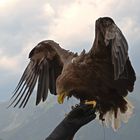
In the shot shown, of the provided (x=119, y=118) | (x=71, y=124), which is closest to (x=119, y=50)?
(x=119, y=118)

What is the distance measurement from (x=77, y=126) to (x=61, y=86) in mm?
3583

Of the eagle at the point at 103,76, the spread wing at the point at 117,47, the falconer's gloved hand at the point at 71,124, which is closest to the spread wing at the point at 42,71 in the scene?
the eagle at the point at 103,76

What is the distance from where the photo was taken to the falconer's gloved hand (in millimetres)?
4220

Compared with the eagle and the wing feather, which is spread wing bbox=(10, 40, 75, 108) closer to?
the eagle

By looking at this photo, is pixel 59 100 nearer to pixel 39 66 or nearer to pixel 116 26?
pixel 116 26

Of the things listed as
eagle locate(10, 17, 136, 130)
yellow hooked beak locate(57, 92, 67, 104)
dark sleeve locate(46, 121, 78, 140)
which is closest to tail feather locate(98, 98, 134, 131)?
eagle locate(10, 17, 136, 130)

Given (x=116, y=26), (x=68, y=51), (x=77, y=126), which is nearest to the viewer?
(x=77, y=126)

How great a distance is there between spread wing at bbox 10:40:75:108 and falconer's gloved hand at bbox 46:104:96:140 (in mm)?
5512

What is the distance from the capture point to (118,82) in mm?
8797

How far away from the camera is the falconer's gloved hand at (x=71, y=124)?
4.22 meters

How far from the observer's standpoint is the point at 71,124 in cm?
438

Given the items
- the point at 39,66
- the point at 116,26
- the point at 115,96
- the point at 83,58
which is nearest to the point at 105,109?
the point at 115,96

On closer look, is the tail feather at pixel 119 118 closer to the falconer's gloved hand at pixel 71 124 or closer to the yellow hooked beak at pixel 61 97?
the yellow hooked beak at pixel 61 97

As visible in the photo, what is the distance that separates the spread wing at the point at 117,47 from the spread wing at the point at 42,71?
2.37 metres
